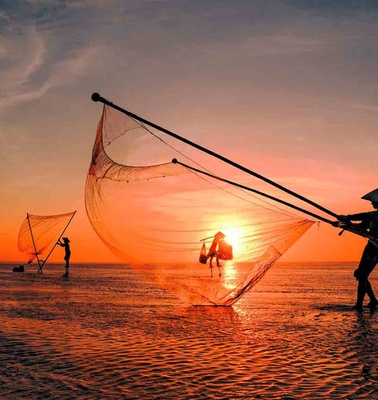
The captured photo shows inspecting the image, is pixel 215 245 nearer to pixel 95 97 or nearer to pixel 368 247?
pixel 368 247

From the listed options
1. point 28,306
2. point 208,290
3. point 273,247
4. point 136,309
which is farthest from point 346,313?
point 28,306

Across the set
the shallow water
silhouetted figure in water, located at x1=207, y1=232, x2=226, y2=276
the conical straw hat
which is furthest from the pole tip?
the conical straw hat

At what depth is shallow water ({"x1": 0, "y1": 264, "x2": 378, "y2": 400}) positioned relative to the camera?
16.8 ft

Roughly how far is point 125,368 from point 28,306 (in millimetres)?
7473

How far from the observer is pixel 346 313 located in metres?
11.6

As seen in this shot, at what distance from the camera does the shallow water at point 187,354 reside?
16.8ft

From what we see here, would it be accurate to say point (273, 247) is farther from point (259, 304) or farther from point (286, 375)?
point (286, 375)

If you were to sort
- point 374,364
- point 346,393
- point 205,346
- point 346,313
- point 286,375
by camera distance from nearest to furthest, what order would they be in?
point 346,393 → point 286,375 → point 374,364 → point 205,346 → point 346,313

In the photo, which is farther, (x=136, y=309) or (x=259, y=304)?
(x=259, y=304)

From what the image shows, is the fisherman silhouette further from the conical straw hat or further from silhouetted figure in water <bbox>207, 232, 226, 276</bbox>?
silhouetted figure in water <bbox>207, 232, 226, 276</bbox>

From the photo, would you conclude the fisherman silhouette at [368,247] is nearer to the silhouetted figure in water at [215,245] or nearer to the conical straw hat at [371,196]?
the conical straw hat at [371,196]

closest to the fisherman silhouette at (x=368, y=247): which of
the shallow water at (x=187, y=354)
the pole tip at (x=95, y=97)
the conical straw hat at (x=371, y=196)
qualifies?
the conical straw hat at (x=371, y=196)

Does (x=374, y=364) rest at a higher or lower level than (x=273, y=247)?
lower

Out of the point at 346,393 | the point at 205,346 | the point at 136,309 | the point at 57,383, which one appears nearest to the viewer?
the point at 346,393
